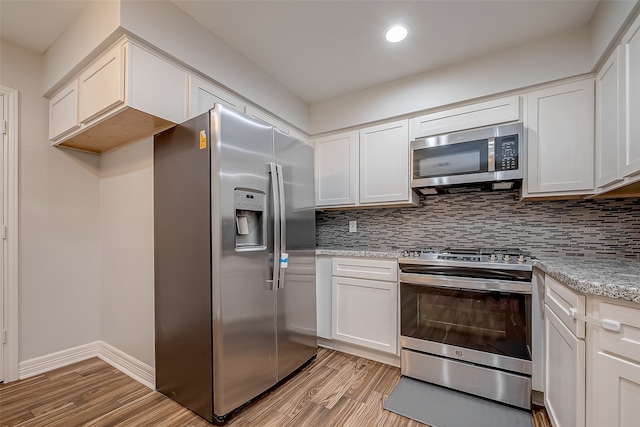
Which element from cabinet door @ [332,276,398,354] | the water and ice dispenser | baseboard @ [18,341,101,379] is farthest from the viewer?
cabinet door @ [332,276,398,354]

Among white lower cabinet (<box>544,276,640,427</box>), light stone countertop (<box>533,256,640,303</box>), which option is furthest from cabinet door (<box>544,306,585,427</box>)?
light stone countertop (<box>533,256,640,303</box>)

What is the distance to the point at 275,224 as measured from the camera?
185cm

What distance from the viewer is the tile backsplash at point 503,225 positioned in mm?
1896

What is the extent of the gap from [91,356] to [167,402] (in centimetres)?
113

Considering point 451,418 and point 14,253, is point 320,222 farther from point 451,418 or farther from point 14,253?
point 14,253

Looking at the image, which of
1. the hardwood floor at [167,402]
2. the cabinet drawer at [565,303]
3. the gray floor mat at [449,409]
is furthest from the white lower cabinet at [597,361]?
the hardwood floor at [167,402]

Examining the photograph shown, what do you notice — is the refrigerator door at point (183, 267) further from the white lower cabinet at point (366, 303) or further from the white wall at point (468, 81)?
the white wall at point (468, 81)

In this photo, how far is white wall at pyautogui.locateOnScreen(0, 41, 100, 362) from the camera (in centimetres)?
203

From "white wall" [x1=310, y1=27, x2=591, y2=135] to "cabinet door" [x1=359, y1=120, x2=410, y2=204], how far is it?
137mm

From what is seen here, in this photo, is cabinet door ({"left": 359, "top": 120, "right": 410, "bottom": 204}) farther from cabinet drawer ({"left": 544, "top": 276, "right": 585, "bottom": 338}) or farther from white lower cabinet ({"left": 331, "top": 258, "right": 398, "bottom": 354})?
cabinet drawer ({"left": 544, "top": 276, "right": 585, "bottom": 338})

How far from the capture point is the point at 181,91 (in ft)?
5.80

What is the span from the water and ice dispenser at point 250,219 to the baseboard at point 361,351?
1.33 meters

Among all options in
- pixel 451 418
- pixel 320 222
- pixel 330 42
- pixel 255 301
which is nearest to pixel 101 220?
pixel 255 301

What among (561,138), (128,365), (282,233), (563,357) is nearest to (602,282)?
(563,357)
